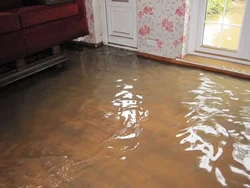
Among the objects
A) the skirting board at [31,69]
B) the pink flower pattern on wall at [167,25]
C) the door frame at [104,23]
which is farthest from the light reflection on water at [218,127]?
the skirting board at [31,69]

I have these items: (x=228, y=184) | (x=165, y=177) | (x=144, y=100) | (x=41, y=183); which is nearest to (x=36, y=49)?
(x=144, y=100)

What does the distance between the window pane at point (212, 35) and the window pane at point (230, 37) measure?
6 cm

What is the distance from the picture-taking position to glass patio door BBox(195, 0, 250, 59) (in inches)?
104

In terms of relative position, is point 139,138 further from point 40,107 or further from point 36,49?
point 36,49

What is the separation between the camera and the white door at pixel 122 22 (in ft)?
10.8

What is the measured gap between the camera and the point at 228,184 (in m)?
1.43

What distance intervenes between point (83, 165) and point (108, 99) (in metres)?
0.82

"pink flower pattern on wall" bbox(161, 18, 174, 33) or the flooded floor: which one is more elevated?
"pink flower pattern on wall" bbox(161, 18, 174, 33)

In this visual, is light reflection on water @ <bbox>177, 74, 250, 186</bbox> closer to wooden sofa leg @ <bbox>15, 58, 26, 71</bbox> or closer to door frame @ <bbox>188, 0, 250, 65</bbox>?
door frame @ <bbox>188, 0, 250, 65</bbox>

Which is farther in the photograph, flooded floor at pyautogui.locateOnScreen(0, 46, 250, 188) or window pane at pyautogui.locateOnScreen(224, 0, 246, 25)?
window pane at pyautogui.locateOnScreen(224, 0, 246, 25)

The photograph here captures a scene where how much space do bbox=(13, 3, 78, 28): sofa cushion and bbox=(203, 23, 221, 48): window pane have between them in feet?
5.00

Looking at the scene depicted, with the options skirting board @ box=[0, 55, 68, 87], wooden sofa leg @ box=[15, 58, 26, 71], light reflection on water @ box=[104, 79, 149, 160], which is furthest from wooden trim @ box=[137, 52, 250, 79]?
wooden sofa leg @ box=[15, 58, 26, 71]

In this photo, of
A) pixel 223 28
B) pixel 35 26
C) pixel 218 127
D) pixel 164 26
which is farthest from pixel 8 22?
pixel 223 28

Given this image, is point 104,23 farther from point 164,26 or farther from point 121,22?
point 164,26
